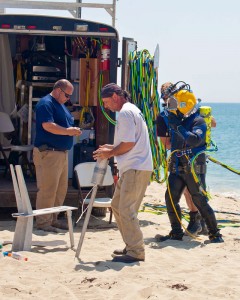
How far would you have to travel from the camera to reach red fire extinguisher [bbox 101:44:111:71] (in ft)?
32.4

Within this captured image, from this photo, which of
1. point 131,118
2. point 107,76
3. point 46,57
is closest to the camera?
point 131,118

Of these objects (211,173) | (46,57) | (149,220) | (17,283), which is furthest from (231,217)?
(211,173)

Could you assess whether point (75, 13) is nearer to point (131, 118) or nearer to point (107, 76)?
point (107, 76)

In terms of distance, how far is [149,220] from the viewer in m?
10.2

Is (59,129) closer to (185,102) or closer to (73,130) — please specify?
(73,130)

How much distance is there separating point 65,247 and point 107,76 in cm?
284

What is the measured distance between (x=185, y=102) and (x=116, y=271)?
7.53ft

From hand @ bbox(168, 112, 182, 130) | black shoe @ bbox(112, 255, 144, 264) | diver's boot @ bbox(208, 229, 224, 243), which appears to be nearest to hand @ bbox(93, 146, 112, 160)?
black shoe @ bbox(112, 255, 144, 264)

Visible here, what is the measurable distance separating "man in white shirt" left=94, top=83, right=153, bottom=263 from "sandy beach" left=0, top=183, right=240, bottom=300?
0.33 meters

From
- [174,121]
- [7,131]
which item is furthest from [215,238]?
[7,131]

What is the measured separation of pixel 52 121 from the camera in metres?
Result: 8.65

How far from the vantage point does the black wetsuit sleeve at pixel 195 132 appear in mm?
8258

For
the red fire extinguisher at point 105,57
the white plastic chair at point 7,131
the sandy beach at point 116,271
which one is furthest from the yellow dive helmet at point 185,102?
the white plastic chair at point 7,131

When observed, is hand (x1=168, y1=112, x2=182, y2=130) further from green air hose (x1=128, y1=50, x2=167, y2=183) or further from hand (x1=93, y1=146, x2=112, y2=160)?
green air hose (x1=128, y1=50, x2=167, y2=183)
